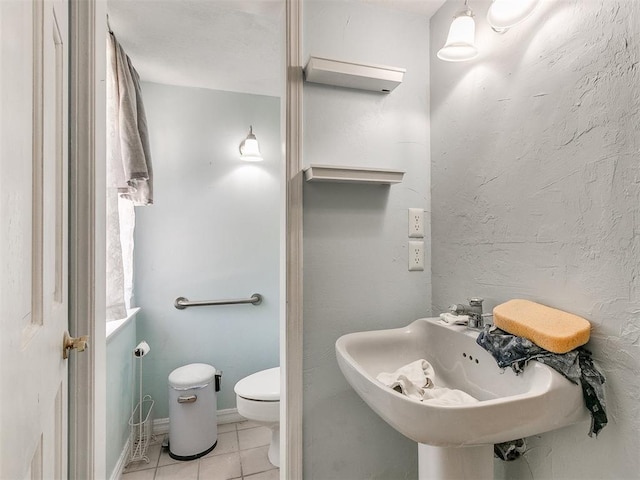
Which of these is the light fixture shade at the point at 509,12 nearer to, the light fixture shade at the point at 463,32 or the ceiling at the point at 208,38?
the light fixture shade at the point at 463,32

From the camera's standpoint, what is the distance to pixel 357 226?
4.41 ft

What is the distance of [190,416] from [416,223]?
1679 mm

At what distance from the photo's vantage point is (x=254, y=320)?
7.95ft

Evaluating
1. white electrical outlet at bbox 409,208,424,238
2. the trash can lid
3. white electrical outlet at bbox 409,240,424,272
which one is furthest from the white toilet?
white electrical outlet at bbox 409,208,424,238

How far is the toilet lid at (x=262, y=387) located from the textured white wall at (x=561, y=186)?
1079mm

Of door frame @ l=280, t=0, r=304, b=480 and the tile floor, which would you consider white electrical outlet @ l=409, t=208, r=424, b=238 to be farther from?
the tile floor

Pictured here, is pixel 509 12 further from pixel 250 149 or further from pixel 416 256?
pixel 250 149

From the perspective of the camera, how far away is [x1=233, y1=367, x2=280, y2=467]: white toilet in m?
1.75

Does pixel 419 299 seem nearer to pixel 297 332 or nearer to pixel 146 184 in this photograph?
pixel 297 332

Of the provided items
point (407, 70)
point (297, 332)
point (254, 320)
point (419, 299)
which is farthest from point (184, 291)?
point (407, 70)

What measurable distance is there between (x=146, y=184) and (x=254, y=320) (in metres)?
1.16

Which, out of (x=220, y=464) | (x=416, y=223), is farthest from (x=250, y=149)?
(x=220, y=464)

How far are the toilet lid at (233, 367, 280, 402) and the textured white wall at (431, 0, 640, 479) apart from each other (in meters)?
1.08

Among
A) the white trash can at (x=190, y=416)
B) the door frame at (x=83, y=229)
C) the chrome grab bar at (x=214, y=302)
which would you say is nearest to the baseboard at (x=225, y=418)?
the white trash can at (x=190, y=416)
